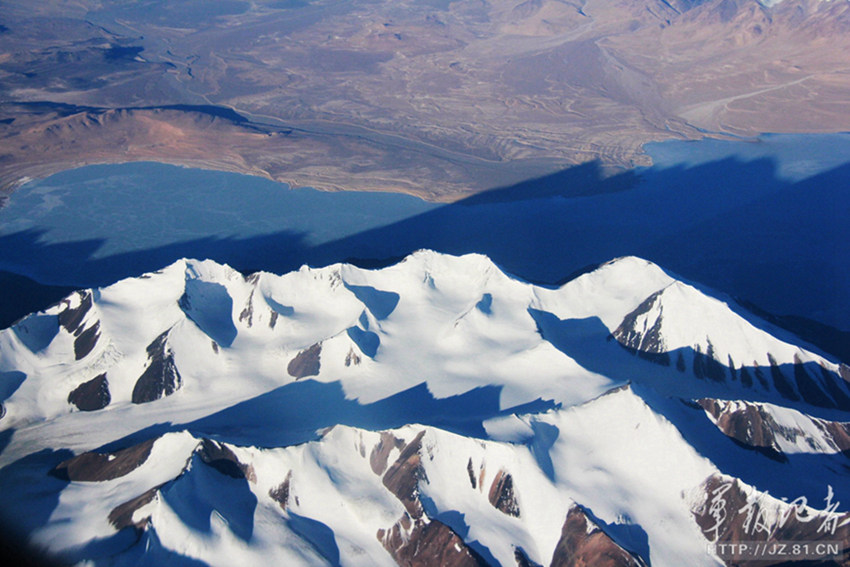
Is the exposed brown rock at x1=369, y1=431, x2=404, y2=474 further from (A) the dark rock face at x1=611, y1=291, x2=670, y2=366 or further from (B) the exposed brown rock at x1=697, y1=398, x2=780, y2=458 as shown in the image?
(A) the dark rock face at x1=611, y1=291, x2=670, y2=366

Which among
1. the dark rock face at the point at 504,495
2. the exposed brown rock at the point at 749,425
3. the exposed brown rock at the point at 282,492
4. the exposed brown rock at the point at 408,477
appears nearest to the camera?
the exposed brown rock at the point at 408,477

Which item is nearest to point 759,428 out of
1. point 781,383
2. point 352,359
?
point 781,383

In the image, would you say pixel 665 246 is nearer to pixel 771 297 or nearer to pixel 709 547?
pixel 771 297

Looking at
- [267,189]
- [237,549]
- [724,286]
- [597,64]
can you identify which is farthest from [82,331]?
[597,64]

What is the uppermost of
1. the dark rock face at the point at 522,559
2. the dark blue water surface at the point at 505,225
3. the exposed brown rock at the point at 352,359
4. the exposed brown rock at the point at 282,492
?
the exposed brown rock at the point at 352,359

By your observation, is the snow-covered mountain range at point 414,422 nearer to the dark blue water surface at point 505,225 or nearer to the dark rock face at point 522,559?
the dark rock face at point 522,559

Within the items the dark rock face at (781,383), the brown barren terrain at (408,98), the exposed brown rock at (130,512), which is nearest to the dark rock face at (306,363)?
the exposed brown rock at (130,512)
